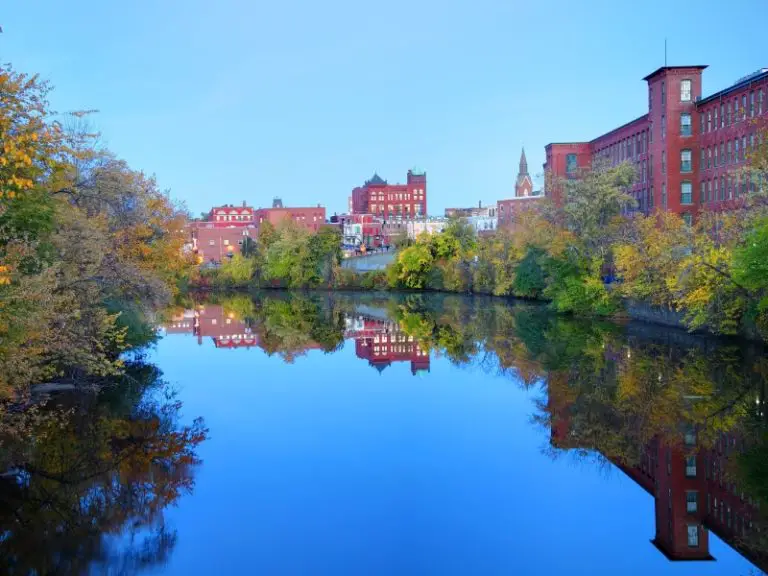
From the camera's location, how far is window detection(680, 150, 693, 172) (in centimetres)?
6506

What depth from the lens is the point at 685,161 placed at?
65.2 meters

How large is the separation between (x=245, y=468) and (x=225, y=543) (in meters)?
4.52

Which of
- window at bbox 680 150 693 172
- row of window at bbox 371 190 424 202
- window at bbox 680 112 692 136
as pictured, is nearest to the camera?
window at bbox 680 112 692 136

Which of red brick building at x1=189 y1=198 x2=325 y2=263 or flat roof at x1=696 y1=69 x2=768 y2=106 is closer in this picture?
flat roof at x1=696 y1=69 x2=768 y2=106

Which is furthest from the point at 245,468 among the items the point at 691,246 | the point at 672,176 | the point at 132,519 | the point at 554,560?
A: the point at 672,176

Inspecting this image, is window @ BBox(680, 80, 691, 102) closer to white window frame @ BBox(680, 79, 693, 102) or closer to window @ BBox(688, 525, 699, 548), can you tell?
white window frame @ BBox(680, 79, 693, 102)

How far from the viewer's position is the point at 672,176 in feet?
214

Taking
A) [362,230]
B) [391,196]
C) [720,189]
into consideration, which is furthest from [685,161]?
[391,196]

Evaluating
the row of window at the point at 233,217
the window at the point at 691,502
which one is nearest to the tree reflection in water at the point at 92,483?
the window at the point at 691,502

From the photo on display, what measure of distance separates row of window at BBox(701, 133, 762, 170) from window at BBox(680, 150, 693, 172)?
114 centimetres

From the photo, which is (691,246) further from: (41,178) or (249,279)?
(249,279)

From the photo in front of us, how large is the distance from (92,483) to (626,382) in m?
18.0

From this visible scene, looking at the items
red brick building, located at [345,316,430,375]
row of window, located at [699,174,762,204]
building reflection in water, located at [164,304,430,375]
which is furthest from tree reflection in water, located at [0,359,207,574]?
row of window, located at [699,174,762,204]

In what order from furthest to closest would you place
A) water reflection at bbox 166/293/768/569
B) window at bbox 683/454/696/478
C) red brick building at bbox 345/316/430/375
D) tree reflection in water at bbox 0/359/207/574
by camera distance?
red brick building at bbox 345/316/430/375, window at bbox 683/454/696/478, water reflection at bbox 166/293/768/569, tree reflection in water at bbox 0/359/207/574
